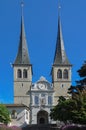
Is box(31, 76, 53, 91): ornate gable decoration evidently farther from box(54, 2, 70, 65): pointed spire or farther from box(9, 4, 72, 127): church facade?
box(54, 2, 70, 65): pointed spire

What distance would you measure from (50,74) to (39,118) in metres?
13.1

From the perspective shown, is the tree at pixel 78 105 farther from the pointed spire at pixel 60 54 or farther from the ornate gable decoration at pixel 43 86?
the pointed spire at pixel 60 54

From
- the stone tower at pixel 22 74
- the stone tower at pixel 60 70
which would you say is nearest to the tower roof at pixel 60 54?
the stone tower at pixel 60 70

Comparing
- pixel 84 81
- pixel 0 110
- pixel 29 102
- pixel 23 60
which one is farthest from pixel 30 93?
pixel 84 81

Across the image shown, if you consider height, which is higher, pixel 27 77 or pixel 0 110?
pixel 27 77

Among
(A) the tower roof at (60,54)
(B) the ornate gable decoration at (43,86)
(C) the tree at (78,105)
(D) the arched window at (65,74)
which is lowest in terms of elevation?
(C) the tree at (78,105)

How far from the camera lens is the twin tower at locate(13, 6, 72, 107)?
310 feet

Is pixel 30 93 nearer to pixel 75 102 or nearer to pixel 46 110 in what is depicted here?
pixel 46 110

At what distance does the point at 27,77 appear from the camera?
317 feet

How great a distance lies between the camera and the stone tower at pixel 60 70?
9581cm

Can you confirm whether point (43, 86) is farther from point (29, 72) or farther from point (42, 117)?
point (42, 117)

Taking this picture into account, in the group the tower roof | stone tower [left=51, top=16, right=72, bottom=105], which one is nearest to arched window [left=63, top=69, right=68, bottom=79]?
stone tower [left=51, top=16, right=72, bottom=105]

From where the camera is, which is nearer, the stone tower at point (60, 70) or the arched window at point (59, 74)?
the stone tower at point (60, 70)

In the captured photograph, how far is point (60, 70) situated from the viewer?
321ft
